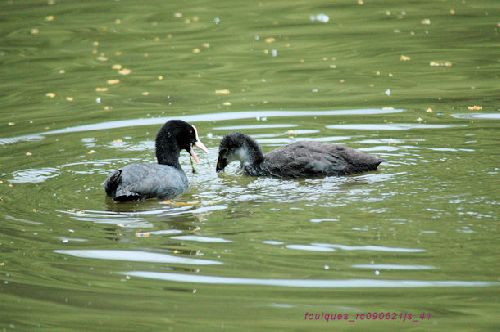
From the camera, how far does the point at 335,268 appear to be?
27.6ft

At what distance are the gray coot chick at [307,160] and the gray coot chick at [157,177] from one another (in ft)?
2.72

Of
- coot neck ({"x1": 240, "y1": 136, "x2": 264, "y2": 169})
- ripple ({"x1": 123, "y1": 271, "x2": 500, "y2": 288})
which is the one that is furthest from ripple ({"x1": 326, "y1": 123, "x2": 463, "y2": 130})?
ripple ({"x1": 123, "y1": 271, "x2": 500, "y2": 288})

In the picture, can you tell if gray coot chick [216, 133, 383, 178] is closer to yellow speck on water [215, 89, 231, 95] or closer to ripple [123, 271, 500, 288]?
ripple [123, 271, 500, 288]

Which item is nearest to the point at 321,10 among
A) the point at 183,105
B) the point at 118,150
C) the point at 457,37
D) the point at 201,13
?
the point at 201,13

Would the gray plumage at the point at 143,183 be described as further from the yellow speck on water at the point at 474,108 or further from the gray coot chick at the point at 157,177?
the yellow speck on water at the point at 474,108

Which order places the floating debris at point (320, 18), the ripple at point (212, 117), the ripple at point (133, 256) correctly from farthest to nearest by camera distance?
the floating debris at point (320, 18), the ripple at point (212, 117), the ripple at point (133, 256)

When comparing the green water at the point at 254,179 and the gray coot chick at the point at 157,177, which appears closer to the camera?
the green water at the point at 254,179

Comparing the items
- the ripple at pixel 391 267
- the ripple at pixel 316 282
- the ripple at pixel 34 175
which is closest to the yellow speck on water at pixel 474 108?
the ripple at pixel 34 175

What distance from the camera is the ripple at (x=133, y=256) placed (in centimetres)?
882

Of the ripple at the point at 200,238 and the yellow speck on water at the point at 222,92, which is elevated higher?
the yellow speck on water at the point at 222,92

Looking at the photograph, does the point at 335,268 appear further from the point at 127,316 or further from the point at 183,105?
the point at 183,105

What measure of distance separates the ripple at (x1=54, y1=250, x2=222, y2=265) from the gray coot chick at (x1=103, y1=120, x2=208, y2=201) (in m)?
1.66

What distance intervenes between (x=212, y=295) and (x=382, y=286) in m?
1.31

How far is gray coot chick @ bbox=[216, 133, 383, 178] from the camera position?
11711mm
